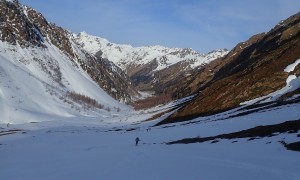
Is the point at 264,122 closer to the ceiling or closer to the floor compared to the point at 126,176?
closer to the ceiling

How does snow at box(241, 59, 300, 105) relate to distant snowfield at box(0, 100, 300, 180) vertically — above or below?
above

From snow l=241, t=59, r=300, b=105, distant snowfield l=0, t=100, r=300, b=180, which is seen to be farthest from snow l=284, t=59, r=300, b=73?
distant snowfield l=0, t=100, r=300, b=180

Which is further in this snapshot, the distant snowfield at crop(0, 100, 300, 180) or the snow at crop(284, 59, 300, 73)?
the snow at crop(284, 59, 300, 73)

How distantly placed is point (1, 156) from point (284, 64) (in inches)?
2902

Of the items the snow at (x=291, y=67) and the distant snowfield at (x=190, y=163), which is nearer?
the distant snowfield at (x=190, y=163)

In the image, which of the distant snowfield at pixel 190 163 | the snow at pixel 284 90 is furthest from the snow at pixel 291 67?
the distant snowfield at pixel 190 163

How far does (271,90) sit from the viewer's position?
8781 cm

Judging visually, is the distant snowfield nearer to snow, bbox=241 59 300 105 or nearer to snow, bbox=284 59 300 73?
snow, bbox=241 59 300 105

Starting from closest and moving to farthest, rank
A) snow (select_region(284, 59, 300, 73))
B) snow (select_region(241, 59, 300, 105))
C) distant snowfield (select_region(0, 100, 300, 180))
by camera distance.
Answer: distant snowfield (select_region(0, 100, 300, 180))
snow (select_region(241, 59, 300, 105))
snow (select_region(284, 59, 300, 73))

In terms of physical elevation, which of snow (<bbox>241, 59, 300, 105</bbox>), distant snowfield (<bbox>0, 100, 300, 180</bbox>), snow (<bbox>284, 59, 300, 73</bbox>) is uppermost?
snow (<bbox>284, 59, 300, 73</bbox>)

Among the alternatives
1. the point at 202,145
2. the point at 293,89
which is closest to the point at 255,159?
the point at 202,145

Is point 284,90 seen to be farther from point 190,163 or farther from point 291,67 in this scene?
point 190,163

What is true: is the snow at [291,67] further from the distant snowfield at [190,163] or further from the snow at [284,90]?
the distant snowfield at [190,163]

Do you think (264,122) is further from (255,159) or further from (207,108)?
(207,108)
